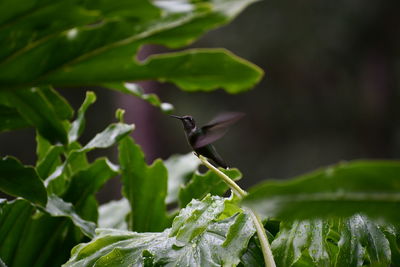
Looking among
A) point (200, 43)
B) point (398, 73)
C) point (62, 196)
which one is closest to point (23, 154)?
point (200, 43)

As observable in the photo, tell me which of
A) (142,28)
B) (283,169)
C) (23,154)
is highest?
(142,28)

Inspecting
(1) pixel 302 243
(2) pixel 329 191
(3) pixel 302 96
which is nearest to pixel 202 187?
(1) pixel 302 243

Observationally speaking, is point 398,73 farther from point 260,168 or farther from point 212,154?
point 212,154

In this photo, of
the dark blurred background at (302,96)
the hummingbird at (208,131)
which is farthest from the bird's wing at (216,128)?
the dark blurred background at (302,96)

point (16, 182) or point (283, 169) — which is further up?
point (16, 182)

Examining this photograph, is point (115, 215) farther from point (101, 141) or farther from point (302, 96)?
point (302, 96)

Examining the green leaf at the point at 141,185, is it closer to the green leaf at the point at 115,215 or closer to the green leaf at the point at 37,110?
the green leaf at the point at 115,215

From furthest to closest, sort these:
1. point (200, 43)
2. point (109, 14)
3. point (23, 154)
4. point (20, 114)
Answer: point (200, 43) → point (23, 154) → point (20, 114) → point (109, 14)
